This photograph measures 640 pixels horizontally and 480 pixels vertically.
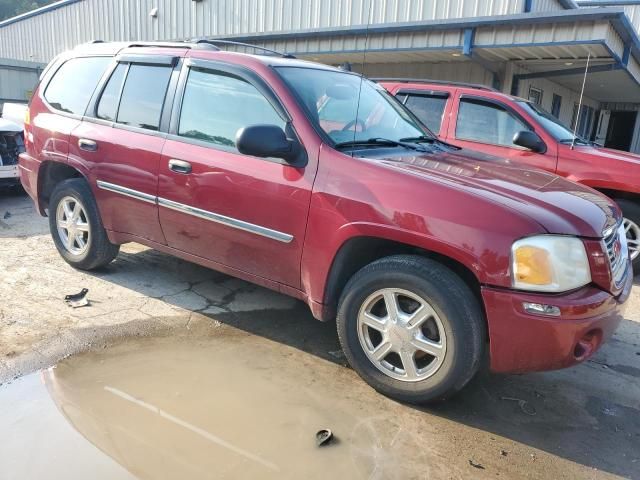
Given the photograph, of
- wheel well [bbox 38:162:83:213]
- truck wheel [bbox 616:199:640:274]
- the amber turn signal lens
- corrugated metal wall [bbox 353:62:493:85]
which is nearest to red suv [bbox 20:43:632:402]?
the amber turn signal lens

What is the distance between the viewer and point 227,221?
3535 mm

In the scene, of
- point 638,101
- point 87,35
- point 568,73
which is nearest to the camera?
point 568,73

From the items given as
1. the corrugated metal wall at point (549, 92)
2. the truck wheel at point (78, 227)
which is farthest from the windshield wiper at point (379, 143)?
the corrugated metal wall at point (549, 92)

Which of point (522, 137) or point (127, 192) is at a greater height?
point (522, 137)

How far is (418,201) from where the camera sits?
282 cm

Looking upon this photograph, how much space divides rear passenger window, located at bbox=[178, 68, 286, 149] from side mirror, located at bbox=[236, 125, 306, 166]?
28 centimetres

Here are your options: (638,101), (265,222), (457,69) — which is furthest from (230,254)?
(638,101)

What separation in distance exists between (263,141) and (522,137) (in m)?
3.60

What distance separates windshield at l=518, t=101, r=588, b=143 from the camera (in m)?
5.86

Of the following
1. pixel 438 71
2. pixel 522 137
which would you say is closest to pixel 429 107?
pixel 522 137

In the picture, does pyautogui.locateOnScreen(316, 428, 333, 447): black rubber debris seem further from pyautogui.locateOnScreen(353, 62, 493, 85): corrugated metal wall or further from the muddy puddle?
pyautogui.locateOnScreen(353, 62, 493, 85): corrugated metal wall

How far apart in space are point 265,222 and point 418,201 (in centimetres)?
103

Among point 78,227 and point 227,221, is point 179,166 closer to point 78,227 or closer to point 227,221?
point 227,221

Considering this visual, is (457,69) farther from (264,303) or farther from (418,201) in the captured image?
(418,201)
